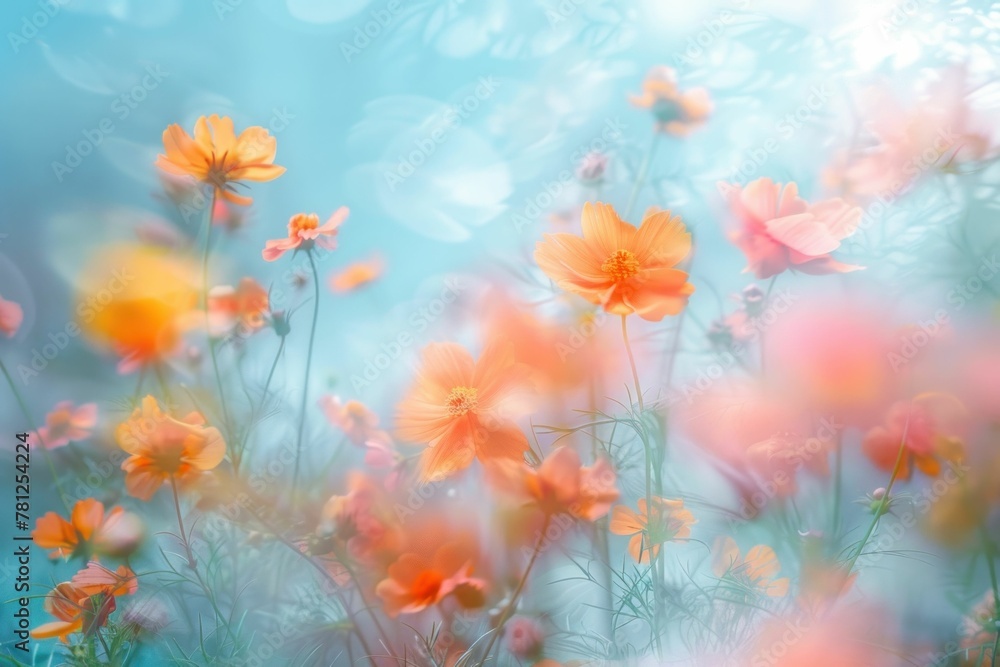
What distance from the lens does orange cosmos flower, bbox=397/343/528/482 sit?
106 centimetres

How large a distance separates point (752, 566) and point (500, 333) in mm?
497

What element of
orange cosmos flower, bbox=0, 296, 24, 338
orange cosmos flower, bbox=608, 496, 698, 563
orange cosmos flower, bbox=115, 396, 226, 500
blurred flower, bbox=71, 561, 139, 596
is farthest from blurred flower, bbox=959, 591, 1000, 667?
orange cosmos flower, bbox=0, 296, 24, 338

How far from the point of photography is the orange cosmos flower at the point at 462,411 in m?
1.06

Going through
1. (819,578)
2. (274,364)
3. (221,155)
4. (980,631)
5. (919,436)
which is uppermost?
(221,155)

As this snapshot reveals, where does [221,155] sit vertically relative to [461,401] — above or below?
above

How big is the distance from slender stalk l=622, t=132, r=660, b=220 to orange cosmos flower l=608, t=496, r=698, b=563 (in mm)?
433

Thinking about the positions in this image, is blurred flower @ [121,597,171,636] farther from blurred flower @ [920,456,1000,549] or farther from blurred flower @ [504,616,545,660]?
blurred flower @ [920,456,1000,549]

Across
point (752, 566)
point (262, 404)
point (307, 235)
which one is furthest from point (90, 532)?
point (752, 566)

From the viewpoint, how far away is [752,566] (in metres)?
1.04

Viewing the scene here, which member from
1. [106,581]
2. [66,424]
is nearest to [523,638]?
[106,581]

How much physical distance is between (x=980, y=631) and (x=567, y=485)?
0.63 m

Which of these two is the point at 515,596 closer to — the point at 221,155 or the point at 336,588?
the point at 336,588

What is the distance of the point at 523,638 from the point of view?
1045 millimetres

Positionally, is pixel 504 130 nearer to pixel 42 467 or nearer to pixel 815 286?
pixel 815 286
